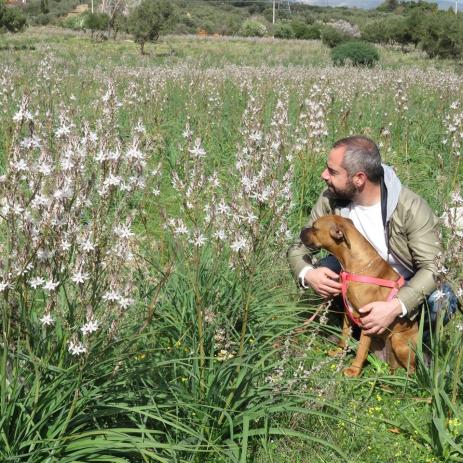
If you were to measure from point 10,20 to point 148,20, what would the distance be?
13.5 metres

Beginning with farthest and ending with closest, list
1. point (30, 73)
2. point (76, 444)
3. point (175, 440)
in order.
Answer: point (30, 73), point (175, 440), point (76, 444)

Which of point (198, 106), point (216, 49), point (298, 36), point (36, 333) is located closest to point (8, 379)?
point (36, 333)

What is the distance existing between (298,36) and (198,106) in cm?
4736

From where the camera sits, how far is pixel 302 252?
4477mm

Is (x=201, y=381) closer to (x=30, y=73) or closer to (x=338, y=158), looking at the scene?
(x=338, y=158)

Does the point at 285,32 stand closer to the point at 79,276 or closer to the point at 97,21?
the point at 97,21

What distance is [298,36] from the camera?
178ft

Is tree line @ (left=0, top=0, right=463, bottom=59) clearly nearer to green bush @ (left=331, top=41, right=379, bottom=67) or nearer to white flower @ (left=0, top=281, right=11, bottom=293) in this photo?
green bush @ (left=331, top=41, right=379, bottom=67)

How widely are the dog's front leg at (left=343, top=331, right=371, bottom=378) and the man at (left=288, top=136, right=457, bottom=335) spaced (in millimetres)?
99

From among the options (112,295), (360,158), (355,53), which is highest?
(355,53)

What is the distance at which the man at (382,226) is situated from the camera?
3926 millimetres

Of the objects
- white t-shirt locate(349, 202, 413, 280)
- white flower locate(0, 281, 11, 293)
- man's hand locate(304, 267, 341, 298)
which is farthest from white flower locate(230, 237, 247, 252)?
white t-shirt locate(349, 202, 413, 280)

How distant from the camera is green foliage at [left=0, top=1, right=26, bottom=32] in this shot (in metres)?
40.3

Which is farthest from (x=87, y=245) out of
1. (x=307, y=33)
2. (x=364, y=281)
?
(x=307, y=33)
